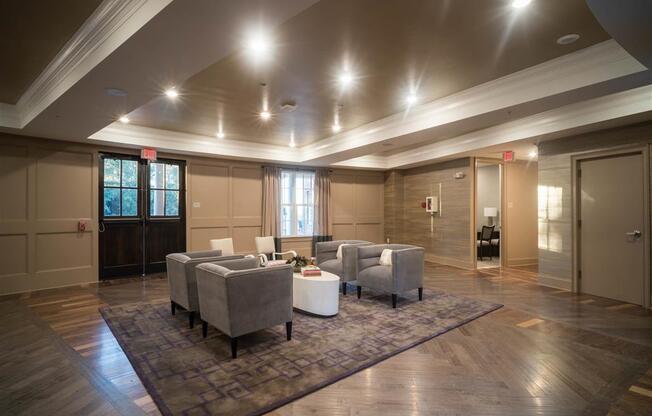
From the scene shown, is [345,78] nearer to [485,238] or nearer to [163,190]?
[163,190]

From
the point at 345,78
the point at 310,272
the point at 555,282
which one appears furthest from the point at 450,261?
the point at 345,78

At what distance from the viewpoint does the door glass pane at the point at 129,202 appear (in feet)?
20.3

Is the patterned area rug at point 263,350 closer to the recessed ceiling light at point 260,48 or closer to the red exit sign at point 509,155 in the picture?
the recessed ceiling light at point 260,48

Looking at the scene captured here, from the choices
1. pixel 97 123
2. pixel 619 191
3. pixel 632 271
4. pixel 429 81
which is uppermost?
pixel 429 81

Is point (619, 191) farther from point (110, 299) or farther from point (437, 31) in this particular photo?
point (110, 299)

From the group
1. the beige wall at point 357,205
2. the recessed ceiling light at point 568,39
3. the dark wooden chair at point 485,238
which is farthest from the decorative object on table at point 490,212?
the recessed ceiling light at point 568,39

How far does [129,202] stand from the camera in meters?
6.22

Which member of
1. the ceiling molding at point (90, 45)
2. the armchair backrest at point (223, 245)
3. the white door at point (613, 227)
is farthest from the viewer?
the armchair backrest at point (223, 245)

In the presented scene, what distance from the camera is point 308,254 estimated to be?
8359mm

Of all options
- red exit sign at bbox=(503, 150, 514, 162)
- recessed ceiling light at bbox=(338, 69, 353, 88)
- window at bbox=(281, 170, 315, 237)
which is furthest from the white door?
window at bbox=(281, 170, 315, 237)

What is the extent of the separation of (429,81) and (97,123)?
423 centimetres

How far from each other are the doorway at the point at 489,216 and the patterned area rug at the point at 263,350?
402cm

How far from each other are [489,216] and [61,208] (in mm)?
9487

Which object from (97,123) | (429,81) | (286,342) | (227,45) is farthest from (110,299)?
(429,81)
